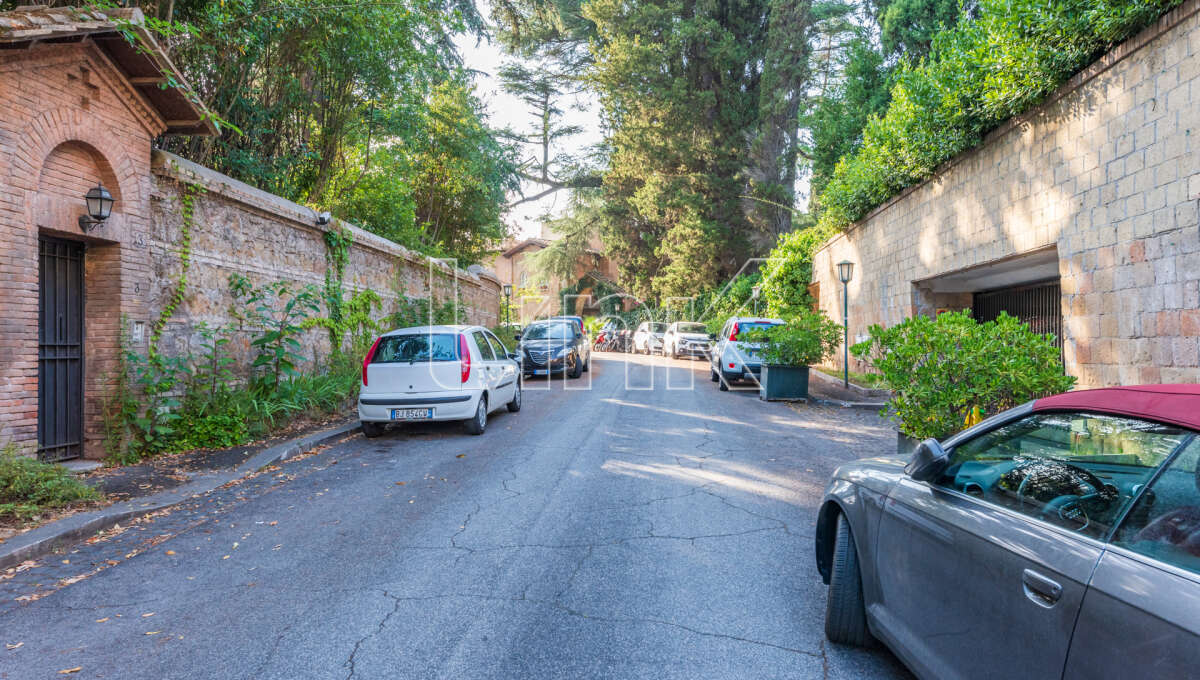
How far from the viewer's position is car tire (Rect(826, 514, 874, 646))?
3.09 m

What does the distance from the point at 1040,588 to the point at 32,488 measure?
22.5 ft

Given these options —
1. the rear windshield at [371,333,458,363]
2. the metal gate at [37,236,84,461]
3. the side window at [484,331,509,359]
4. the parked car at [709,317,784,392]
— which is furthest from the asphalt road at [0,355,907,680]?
the parked car at [709,317,784,392]

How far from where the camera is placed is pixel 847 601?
310cm

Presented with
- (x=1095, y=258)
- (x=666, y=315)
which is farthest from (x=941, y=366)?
(x=666, y=315)

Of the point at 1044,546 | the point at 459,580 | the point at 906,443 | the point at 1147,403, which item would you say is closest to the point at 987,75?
the point at 906,443

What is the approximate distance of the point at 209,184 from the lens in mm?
8609

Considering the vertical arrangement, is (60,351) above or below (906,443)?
above

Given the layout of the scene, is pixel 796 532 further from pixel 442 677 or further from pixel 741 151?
pixel 741 151

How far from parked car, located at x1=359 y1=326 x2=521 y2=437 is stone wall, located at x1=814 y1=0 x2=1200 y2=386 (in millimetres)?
7831

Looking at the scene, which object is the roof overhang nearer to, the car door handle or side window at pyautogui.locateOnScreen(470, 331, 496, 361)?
side window at pyautogui.locateOnScreen(470, 331, 496, 361)

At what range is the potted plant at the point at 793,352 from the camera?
502 inches

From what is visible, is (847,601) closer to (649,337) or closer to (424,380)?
(424,380)

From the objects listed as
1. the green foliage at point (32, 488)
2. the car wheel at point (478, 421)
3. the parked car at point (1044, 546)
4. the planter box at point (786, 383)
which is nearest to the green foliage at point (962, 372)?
the parked car at point (1044, 546)

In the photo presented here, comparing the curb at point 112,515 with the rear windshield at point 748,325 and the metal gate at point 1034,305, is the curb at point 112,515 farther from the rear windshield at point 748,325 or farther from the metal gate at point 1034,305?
the metal gate at point 1034,305
